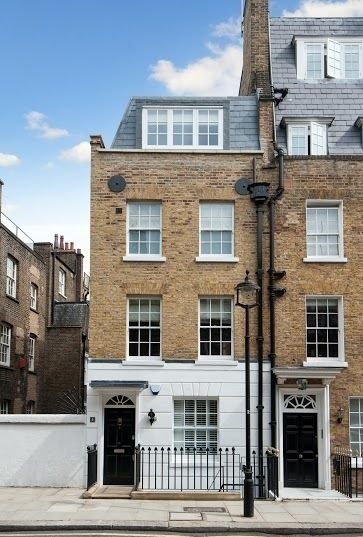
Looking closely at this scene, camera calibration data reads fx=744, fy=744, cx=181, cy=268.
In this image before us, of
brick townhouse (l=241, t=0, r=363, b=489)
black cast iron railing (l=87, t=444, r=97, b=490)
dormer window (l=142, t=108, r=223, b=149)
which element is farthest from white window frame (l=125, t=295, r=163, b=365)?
dormer window (l=142, t=108, r=223, b=149)

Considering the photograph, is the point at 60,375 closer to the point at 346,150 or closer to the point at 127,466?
the point at 127,466

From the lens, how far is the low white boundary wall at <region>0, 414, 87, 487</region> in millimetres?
21406

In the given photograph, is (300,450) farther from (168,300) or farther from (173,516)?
(173,516)

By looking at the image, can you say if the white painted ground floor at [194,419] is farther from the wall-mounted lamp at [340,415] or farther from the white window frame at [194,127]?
the white window frame at [194,127]

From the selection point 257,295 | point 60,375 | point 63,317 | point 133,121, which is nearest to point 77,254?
point 63,317

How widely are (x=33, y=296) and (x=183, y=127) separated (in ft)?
47.6

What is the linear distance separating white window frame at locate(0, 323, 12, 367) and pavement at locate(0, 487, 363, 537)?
10.9m

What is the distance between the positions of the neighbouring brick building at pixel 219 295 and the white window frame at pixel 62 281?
16834 millimetres

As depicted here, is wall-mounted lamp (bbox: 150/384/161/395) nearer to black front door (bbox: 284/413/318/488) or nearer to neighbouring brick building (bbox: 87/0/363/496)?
neighbouring brick building (bbox: 87/0/363/496)

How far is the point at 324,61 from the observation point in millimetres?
26156

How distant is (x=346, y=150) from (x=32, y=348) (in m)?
17.8

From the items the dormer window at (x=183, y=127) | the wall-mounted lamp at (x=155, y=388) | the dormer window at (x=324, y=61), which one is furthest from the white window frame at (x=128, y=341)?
the dormer window at (x=324, y=61)

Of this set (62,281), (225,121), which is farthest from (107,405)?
(62,281)

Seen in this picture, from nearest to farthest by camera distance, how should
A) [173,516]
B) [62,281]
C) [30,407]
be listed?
[173,516] < [30,407] < [62,281]
